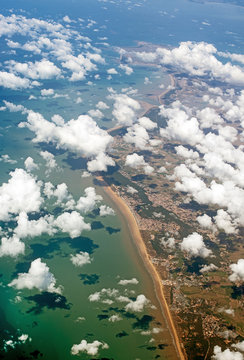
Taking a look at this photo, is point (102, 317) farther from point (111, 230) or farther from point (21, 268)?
point (111, 230)

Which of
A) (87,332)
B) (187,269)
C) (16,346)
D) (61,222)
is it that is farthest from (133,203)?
(16,346)

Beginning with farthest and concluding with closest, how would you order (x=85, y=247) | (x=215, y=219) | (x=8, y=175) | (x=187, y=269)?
(x=8, y=175) < (x=215, y=219) < (x=85, y=247) < (x=187, y=269)

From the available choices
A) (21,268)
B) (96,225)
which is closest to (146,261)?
(96,225)

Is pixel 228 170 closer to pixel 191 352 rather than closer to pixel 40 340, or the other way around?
pixel 191 352

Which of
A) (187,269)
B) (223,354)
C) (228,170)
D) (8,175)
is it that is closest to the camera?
(223,354)

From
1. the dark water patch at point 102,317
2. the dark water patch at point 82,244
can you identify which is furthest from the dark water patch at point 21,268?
the dark water patch at point 102,317

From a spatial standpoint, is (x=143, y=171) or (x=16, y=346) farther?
(x=143, y=171)

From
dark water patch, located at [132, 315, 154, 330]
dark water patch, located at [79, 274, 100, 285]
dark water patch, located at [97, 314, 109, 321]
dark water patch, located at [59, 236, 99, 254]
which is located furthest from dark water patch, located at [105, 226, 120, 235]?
dark water patch, located at [132, 315, 154, 330]

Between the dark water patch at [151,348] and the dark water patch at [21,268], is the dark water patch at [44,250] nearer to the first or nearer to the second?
the dark water patch at [21,268]
